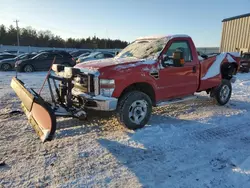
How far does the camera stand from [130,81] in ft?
15.3

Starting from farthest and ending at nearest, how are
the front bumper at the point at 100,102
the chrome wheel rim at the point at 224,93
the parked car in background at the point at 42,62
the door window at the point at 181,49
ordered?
the parked car in background at the point at 42,62 → the chrome wheel rim at the point at 224,93 → the door window at the point at 181,49 → the front bumper at the point at 100,102

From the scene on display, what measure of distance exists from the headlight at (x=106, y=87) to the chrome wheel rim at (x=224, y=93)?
4094 mm

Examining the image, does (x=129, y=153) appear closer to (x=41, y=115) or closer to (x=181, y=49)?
(x=41, y=115)

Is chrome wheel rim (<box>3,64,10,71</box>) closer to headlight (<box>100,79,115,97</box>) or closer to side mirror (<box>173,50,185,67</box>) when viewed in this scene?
headlight (<box>100,79,115,97</box>)

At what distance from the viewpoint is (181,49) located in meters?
5.68

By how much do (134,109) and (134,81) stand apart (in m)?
0.59

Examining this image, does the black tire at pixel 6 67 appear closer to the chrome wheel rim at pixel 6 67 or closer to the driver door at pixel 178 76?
the chrome wheel rim at pixel 6 67

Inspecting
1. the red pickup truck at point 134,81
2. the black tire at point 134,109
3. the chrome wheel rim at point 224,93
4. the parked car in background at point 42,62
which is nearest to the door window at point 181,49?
the red pickup truck at point 134,81

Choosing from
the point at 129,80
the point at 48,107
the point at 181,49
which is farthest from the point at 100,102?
the point at 181,49

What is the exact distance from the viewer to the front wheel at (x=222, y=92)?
272 inches

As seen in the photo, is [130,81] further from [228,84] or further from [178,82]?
[228,84]

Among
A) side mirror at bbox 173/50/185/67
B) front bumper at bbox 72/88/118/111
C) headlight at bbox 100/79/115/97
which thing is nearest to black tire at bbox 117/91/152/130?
front bumper at bbox 72/88/118/111

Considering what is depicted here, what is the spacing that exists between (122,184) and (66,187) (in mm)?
723

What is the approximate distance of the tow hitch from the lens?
3.56 metres
